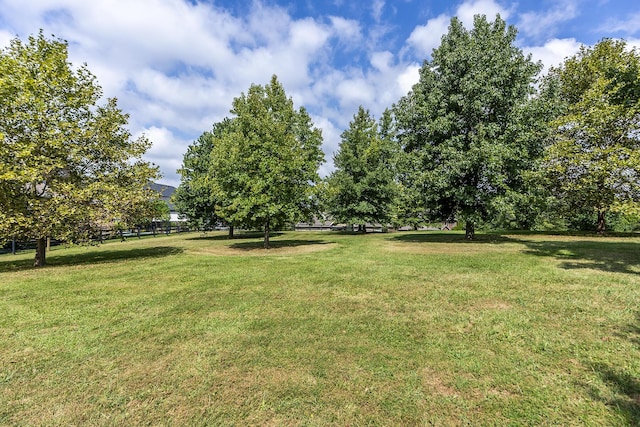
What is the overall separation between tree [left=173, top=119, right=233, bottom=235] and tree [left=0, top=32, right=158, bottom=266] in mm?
14673

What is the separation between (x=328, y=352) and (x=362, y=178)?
29126mm

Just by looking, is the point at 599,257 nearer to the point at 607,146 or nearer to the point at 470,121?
the point at 607,146

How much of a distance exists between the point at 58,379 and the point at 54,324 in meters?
2.55

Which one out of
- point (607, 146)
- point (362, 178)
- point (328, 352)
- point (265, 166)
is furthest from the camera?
point (362, 178)

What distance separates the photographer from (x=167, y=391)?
3797mm

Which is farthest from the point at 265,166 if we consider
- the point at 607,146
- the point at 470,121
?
the point at 607,146

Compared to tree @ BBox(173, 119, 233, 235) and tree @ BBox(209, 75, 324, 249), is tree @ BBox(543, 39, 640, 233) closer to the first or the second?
tree @ BBox(209, 75, 324, 249)

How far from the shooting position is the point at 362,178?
32844mm

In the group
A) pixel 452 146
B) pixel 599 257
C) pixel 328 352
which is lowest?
pixel 328 352

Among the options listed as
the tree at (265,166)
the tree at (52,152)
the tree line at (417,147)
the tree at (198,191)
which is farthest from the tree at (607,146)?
the tree at (198,191)

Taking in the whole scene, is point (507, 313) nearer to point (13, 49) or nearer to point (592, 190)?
point (592, 190)

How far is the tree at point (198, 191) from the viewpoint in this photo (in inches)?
1145

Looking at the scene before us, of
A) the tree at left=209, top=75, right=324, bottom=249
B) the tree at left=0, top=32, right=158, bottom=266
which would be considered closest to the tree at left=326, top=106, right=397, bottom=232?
the tree at left=209, top=75, right=324, bottom=249

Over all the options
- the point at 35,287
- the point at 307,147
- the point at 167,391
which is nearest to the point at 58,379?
the point at 167,391
